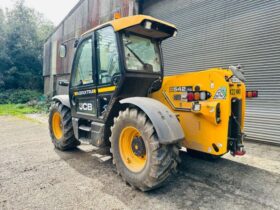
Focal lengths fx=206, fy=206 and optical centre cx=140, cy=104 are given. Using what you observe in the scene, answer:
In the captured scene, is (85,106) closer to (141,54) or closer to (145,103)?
(141,54)

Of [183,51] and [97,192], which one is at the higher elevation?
[183,51]

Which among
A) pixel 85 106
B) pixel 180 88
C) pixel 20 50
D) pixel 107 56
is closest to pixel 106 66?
pixel 107 56

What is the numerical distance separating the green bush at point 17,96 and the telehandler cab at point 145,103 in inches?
710

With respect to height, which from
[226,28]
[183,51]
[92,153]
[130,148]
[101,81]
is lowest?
[92,153]

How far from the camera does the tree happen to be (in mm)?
22562

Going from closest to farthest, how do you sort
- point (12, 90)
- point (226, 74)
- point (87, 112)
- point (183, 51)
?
point (226, 74) → point (87, 112) → point (183, 51) → point (12, 90)

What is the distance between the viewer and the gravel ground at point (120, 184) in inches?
96.0

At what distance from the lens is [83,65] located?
13.0ft

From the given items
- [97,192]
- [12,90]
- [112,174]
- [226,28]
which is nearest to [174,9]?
[226,28]

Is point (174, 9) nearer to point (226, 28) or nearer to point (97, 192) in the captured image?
point (226, 28)

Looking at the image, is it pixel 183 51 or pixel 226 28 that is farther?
pixel 183 51

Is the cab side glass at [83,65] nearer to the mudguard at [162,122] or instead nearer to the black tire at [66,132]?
the black tire at [66,132]

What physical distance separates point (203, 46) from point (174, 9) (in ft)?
6.11

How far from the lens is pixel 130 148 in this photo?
300 cm
